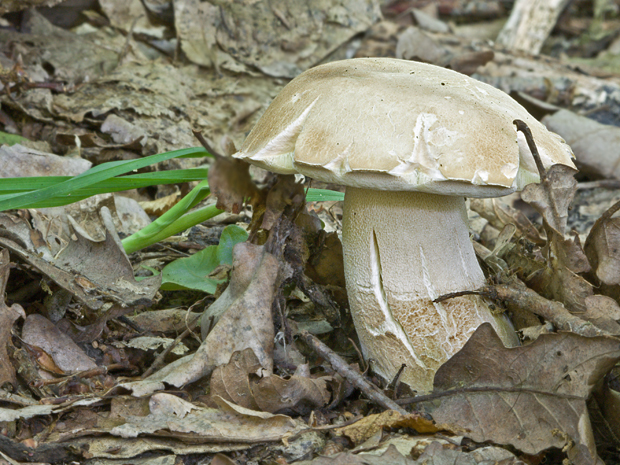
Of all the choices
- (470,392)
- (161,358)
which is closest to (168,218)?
(161,358)

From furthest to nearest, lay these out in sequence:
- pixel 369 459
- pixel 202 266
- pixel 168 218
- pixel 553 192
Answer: pixel 202 266
pixel 168 218
pixel 553 192
pixel 369 459

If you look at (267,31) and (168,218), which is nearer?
(168,218)

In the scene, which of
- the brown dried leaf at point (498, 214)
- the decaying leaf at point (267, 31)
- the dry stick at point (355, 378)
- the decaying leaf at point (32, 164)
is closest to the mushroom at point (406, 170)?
the dry stick at point (355, 378)

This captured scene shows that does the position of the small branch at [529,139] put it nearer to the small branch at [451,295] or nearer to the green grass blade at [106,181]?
the small branch at [451,295]

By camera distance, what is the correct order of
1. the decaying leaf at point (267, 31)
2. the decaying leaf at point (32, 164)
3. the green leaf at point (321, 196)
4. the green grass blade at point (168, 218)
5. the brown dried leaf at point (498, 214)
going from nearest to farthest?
the green grass blade at point (168, 218) → the green leaf at point (321, 196) → the decaying leaf at point (32, 164) → the brown dried leaf at point (498, 214) → the decaying leaf at point (267, 31)

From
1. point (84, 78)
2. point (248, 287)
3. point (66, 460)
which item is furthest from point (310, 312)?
point (84, 78)

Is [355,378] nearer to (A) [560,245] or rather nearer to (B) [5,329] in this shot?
(A) [560,245]

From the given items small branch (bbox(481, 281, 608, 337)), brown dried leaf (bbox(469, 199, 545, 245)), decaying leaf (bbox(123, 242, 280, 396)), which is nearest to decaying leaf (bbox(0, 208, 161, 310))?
decaying leaf (bbox(123, 242, 280, 396))
